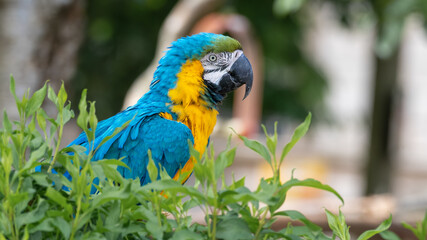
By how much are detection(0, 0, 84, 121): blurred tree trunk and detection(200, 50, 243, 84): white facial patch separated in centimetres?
144

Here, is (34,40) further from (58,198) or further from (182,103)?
(58,198)

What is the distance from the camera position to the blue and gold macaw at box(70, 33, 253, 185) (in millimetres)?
2512

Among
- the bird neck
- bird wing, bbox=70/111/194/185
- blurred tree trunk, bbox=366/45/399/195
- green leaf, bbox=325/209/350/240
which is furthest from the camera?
blurred tree trunk, bbox=366/45/399/195

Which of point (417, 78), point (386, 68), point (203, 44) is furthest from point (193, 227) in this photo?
point (417, 78)

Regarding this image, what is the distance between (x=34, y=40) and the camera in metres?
3.80

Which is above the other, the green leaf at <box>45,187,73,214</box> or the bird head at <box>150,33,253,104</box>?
the bird head at <box>150,33,253,104</box>

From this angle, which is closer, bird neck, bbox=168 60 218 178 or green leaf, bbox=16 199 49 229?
green leaf, bbox=16 199 49 229

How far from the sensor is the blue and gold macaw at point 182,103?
2512 millimetres

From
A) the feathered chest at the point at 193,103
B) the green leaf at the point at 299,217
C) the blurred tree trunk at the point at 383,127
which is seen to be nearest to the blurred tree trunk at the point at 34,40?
the feathered chest at the point at 193,103

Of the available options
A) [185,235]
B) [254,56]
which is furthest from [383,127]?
[185,235]

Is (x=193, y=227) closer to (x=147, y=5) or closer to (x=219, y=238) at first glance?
(x=219, y=238)

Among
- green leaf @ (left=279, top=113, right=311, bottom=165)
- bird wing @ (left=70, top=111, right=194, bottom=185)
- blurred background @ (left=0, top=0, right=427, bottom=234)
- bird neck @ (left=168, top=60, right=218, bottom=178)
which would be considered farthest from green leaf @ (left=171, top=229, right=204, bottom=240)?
blurred background @ (left=0, top=0, right=427, bottom=234)

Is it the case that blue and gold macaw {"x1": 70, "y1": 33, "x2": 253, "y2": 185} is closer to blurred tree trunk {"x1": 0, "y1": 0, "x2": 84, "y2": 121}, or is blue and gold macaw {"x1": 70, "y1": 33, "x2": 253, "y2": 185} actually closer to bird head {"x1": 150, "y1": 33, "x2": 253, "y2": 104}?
bird head {"x1": 150, "y1": 33, "x2": 253, "y2": 104}

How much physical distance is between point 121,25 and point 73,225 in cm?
634
